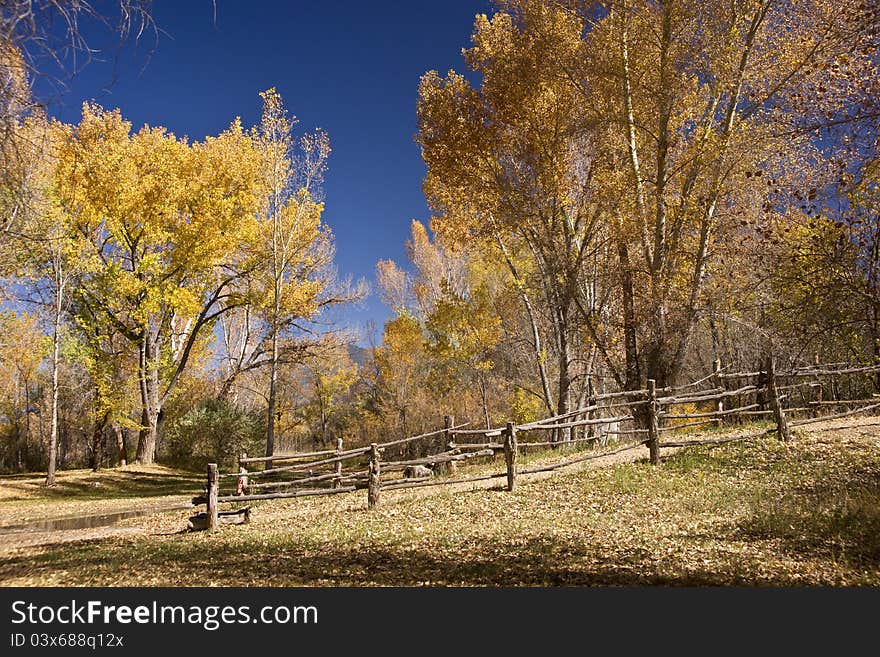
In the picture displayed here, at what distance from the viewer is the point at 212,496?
10734mm

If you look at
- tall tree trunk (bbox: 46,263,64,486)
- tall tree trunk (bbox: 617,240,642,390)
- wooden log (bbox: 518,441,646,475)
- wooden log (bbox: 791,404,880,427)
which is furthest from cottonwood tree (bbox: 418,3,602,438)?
tall tree trunk (bbox: 46,263,64,486)

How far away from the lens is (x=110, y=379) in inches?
792

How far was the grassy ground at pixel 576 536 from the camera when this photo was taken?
565 centimetres

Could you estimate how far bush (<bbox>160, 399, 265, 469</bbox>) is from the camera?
2516 centimetres

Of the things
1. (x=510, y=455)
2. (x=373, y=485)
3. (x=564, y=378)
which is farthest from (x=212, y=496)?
(x=564, y=378)

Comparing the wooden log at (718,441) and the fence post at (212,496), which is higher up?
the wooden log at (718,441)

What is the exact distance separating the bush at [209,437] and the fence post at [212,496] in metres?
15.1

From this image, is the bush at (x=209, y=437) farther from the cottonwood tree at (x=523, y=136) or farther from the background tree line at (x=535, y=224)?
the cottonwood tree at (x=523, y=136)

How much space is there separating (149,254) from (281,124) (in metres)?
6.64

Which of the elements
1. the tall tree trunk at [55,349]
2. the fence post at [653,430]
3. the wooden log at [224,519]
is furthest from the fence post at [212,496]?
the tall tree trunk at [55,349]

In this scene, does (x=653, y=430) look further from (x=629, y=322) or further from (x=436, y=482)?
(x=436, y=482)

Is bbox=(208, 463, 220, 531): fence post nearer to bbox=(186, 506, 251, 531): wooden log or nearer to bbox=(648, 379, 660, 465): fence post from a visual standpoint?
bbox=(186, 506, 251, 531): wooden log

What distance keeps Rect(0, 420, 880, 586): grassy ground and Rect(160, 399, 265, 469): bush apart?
44.7 ft

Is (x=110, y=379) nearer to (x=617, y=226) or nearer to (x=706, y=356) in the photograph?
(x=617, y=226)
